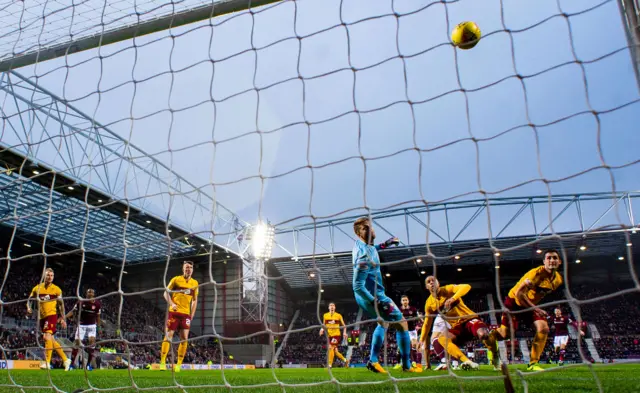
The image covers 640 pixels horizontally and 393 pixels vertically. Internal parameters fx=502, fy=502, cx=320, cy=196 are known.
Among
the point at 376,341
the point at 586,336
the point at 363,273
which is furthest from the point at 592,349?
the point at 363,273

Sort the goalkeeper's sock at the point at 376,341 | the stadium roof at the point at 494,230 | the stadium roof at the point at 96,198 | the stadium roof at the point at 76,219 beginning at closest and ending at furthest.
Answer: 1. the goalkeeper's sock at the point at 376,341
2. the stadium roof at the point at 96,198
3. the stadium roof at the point at 76,219
4. the stadium roof at the point at 494,230

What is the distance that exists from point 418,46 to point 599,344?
99.3 feet

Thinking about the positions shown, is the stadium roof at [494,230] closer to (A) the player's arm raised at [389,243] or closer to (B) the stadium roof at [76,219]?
(B) the stadium roof at [76,219]

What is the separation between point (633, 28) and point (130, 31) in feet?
13.1

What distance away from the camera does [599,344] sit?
2844 centimetres

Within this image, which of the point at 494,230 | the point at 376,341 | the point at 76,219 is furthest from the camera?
the point at 494,230

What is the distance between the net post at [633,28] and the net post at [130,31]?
8.48 ft

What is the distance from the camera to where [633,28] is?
273 centimetres

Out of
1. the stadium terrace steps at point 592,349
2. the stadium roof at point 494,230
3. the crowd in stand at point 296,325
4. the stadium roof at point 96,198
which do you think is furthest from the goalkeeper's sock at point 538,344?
the stadium terrace steps at point 592,349

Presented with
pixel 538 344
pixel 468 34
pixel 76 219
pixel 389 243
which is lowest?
pixel 538 344

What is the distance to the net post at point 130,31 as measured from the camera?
14.1 feet

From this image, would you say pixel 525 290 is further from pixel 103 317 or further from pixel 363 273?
pixel 103 317

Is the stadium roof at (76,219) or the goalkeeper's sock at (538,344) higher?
the stadium roof at (76,219)

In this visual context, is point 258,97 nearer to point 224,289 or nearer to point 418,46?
point 418,46
